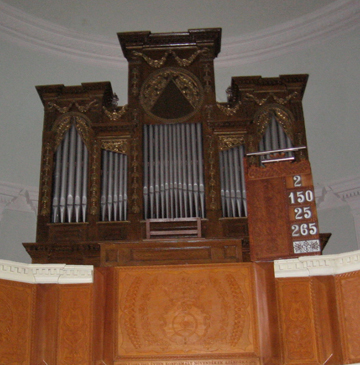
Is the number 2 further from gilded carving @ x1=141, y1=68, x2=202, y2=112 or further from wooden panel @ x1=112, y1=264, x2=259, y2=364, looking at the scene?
gilded carving @ x1=141, y1=68, x2=202, y2=112

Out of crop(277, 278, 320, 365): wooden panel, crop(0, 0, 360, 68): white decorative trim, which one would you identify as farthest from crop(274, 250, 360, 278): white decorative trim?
crop(0, 0, 360, 68): white decorative trim

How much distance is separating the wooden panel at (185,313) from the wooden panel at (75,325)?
290 millimetres

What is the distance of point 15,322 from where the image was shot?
235 inches

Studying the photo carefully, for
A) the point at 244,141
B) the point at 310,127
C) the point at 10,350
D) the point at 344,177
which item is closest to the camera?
the point at 10,350

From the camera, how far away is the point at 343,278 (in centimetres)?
605

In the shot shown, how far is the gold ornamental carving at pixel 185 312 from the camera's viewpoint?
20.1 feet

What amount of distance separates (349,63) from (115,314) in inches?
247

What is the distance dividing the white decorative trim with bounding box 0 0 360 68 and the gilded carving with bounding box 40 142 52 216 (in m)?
2.49

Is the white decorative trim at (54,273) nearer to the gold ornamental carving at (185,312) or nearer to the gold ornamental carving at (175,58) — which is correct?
the gold ornamental carving at (185,312)

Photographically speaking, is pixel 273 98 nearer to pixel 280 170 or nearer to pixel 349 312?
pixel 280 170

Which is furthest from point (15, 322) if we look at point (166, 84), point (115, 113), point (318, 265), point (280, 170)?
point (166, 84)

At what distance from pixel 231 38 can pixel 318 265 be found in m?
6.23

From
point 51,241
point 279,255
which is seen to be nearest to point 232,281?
point 279,255

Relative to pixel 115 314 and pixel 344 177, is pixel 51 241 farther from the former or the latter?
pixel 344 177
